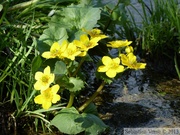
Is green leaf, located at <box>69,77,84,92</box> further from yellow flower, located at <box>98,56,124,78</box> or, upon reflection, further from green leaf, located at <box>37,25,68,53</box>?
green leaf, located at <box>37,25,68,53</box>

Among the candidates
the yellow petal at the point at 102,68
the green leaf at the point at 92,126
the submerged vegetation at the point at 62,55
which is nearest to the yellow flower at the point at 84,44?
the submerged vegetation at the point at 62,55

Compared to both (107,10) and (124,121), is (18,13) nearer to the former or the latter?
(107,10)

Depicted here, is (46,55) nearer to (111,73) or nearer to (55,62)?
(55,62)

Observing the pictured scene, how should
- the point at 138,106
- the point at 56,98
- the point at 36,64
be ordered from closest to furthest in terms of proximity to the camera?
1. the point at 56,98
2. the point at 36,64
3. the point at 138,106

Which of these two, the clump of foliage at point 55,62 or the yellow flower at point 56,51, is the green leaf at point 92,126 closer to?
the clump of foliage at point 55,62

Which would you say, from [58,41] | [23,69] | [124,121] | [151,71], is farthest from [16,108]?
[151,71]

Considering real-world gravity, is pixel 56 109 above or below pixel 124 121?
above

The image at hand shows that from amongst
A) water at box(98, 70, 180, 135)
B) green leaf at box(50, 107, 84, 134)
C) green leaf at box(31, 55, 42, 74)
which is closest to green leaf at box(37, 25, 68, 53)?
green leaf at box(31, 55, 42, 74)

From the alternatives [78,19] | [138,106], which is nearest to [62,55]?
[78,19]
